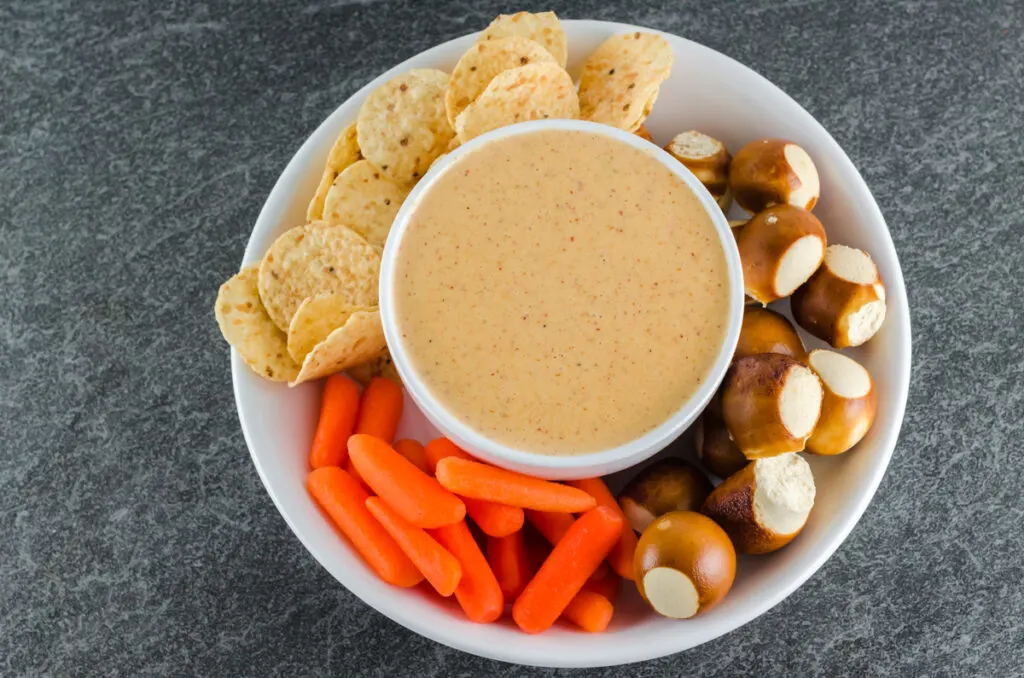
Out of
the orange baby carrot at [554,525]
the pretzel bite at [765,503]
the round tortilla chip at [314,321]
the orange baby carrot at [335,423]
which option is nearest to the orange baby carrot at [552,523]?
the orange baby carrot at [554,525]

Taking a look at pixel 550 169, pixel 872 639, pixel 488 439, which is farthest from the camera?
pixel 872 639

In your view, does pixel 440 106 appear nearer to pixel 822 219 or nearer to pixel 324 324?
pixel 324 324

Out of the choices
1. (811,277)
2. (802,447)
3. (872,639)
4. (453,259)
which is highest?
(453,259)

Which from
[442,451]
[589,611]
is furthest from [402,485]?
[589,611]

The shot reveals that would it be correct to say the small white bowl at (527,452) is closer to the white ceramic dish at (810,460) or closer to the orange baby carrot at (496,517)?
the orange baby carrot at (496,517)

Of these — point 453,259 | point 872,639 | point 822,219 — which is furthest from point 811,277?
point 872,639

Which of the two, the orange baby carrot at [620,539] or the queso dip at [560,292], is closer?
the queso dip at [560,292]
